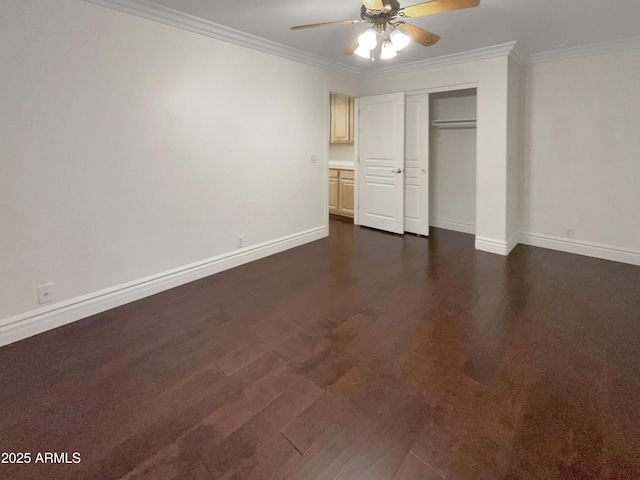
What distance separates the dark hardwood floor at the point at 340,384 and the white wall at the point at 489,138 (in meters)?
1.13

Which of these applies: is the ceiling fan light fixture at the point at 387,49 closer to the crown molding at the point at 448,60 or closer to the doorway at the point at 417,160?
the crown molding at the point at 448,60

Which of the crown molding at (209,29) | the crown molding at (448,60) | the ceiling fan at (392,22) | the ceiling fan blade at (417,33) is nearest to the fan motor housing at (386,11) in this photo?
the ceiling fan at (392,22)

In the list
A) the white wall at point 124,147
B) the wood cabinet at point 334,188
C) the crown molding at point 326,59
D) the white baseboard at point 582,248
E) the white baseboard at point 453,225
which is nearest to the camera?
the white wall at point 124,147

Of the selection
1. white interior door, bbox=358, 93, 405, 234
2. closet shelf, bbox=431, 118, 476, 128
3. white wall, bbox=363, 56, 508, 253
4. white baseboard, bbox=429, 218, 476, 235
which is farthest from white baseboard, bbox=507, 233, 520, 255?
closet shelf, bbox=431, 118, 476, 128

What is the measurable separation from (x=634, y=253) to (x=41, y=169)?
583 cm

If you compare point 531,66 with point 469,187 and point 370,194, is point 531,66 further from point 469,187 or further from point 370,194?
point 370,194

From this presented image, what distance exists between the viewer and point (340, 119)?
6383 millimetres

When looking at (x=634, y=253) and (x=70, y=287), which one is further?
(x=634, y=253)

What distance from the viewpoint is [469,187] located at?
216 inches

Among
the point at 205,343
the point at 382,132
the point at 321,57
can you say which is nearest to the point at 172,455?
the point at 205,343

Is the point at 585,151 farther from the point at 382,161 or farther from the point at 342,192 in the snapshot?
the point at 342,192

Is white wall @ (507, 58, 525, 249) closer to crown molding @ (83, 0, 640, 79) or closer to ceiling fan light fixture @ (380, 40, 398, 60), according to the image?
crown molding @ (83, 0, 640, 79)

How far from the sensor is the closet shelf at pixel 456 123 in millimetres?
5160

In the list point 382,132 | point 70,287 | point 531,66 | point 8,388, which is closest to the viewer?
point 8,388
